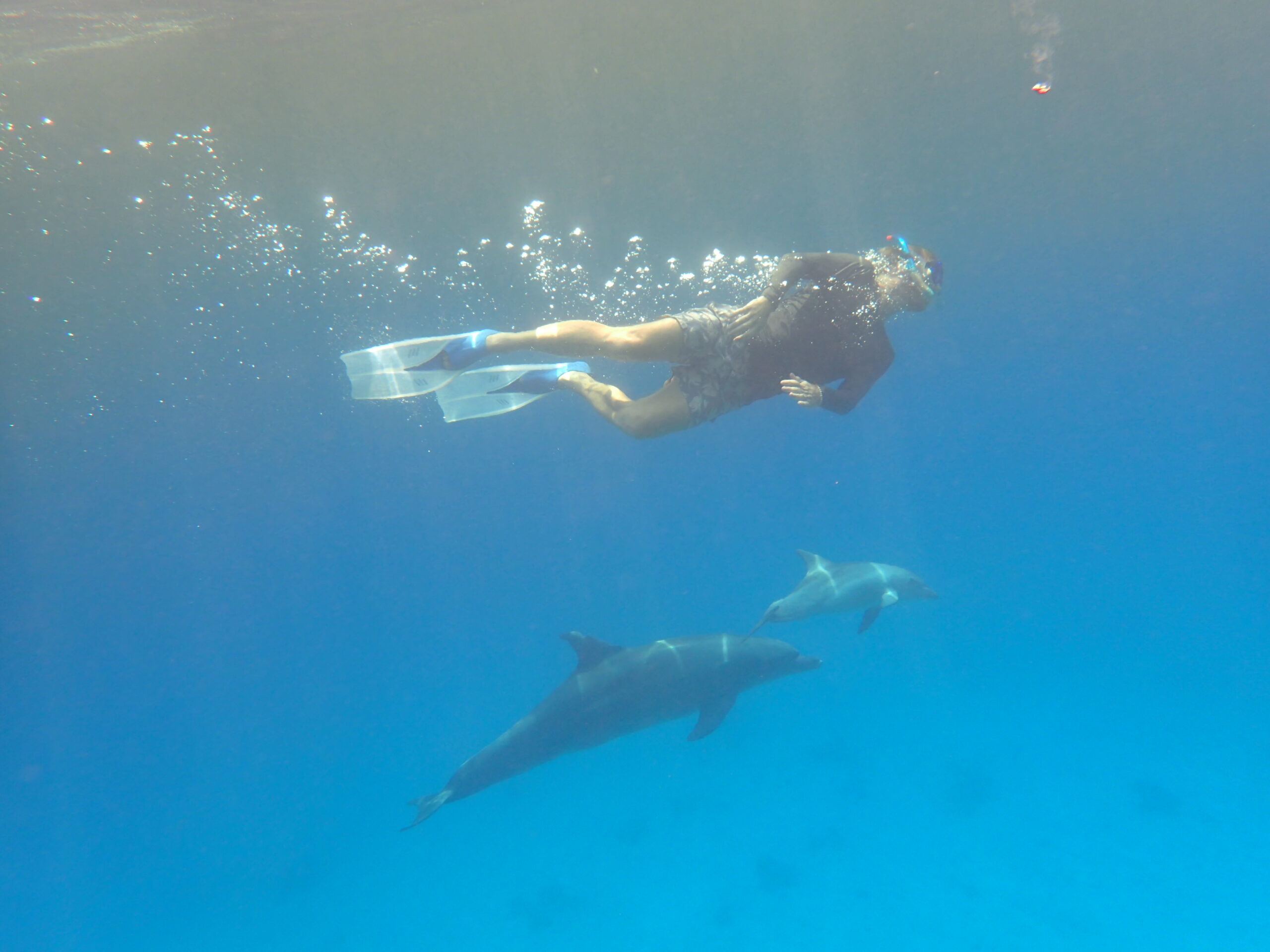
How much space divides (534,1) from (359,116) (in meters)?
4.57

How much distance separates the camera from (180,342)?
1391cm

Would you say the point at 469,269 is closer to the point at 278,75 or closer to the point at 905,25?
the point at 278,75

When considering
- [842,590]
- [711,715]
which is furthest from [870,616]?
[711,715]

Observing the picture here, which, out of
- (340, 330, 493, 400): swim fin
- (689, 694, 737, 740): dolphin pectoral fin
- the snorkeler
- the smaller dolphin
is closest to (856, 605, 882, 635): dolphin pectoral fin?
the smaller dolphin

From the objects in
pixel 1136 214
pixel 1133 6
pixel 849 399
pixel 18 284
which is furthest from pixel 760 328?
pixel 1136 214

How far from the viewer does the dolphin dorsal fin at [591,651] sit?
7836mm

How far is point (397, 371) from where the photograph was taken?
6.20 meters

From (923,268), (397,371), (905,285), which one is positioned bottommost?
(905,285)

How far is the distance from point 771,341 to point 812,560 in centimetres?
597

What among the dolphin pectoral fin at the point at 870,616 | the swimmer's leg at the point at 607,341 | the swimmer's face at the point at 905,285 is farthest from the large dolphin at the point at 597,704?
the swimmer's face at the point at 905,285

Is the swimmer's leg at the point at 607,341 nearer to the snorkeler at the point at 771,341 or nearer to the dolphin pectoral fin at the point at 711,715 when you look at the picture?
the snorkeler at the point at 771,341

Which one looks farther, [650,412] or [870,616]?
[870,616]

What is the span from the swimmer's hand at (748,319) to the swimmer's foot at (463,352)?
219 centimetres

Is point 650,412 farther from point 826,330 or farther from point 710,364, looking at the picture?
point 826,330
